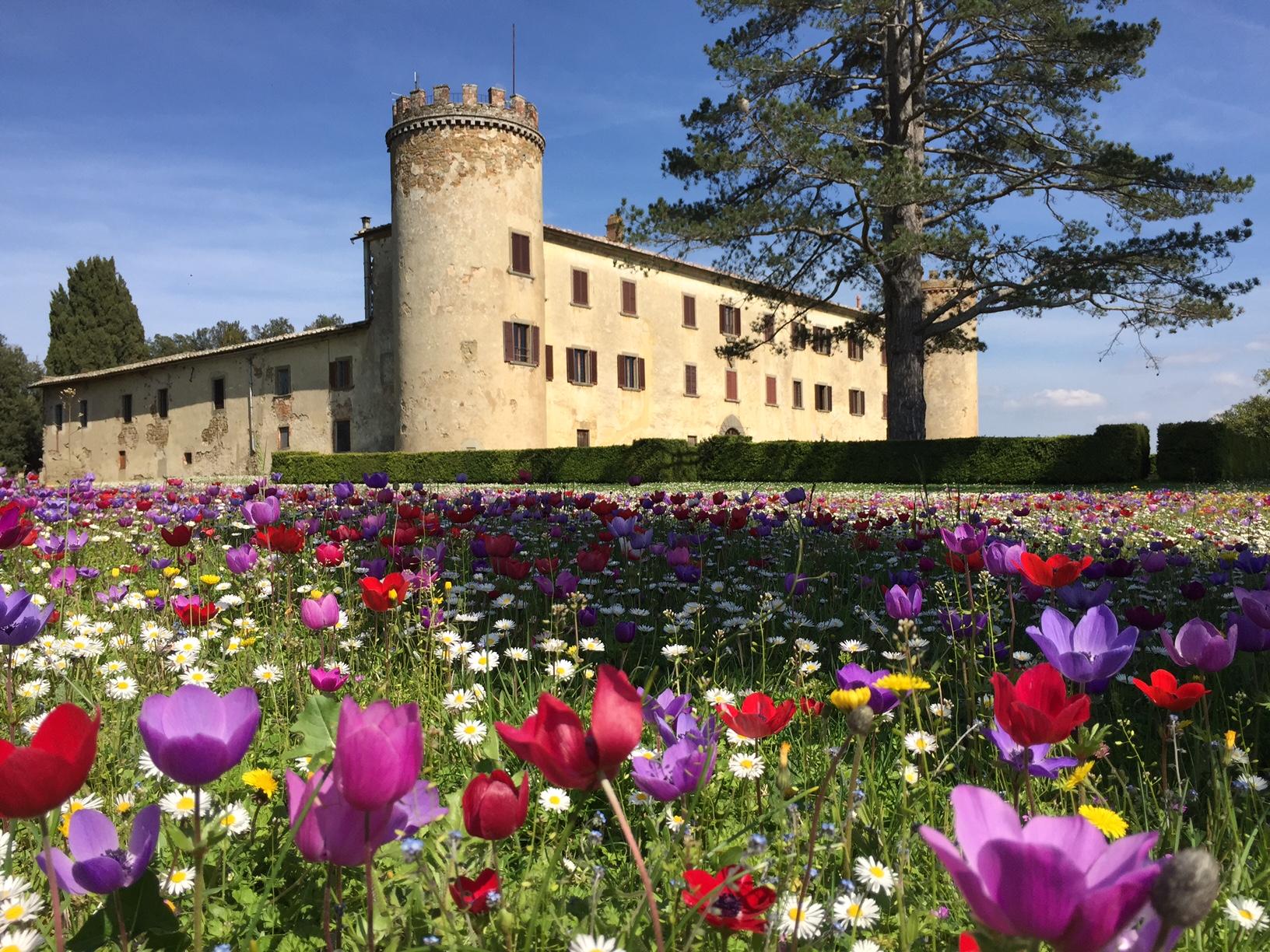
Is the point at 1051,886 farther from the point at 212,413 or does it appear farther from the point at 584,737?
the point at 212,413

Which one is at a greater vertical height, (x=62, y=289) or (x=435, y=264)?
(x=62, y=289)

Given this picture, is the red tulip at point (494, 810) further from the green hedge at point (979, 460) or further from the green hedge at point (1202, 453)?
the green hedge at point (1202, 453)

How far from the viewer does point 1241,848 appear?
151 cm

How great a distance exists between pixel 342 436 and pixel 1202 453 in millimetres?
24601

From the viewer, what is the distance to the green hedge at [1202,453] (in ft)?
56.2

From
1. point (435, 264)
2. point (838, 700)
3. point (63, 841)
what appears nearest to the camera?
point (838, 700)

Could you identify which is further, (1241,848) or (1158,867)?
(1241,848)

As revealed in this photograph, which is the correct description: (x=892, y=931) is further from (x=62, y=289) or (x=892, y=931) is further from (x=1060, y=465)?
(x=62, y=289)

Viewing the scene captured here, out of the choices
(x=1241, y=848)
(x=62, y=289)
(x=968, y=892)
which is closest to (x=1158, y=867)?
(x=968, y=892)

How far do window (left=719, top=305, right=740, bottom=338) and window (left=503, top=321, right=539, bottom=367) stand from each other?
983 cm

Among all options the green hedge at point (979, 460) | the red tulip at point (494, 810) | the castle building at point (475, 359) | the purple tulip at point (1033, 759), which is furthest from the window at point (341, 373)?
the red tulip at point (494, 810)

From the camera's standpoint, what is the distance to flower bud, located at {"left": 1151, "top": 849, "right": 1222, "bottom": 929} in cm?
51

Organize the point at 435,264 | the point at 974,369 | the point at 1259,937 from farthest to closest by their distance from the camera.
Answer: the point at 974,369 → the point at 435,264 → the point at 1259,937

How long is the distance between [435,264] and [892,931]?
26.0 m
